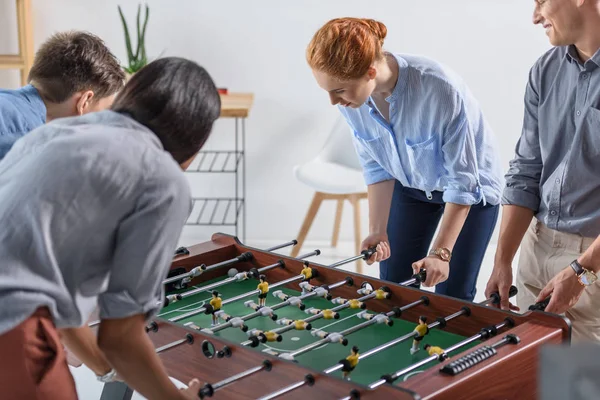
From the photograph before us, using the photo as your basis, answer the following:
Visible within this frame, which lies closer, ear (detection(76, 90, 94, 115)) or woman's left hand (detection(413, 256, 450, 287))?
ear (detection(76, 90, 94, 115))

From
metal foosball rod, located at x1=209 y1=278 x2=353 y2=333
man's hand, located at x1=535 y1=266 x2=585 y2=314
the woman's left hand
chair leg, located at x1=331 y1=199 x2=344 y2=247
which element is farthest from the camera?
→ chair leg, located at x1=331 y1=199 x2=344 y2=247

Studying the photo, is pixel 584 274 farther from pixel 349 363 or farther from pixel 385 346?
pixel 349 363

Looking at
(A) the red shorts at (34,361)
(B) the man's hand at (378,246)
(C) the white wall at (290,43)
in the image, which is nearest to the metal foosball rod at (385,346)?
(A) the red shorts at (34,361)

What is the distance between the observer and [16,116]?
7.79ft

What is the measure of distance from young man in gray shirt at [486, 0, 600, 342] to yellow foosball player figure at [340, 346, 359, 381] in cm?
68

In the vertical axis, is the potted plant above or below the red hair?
below

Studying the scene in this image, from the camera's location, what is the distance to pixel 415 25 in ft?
17.7

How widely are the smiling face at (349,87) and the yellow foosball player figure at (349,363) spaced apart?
950 mm

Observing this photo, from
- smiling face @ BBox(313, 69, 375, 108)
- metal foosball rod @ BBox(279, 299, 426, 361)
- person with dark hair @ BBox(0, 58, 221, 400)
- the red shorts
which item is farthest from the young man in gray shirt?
the red shorts

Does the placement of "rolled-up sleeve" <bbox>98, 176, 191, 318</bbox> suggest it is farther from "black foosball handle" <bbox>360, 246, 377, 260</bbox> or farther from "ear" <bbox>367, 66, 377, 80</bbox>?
"black foosball handle" <bbox>360, 246, 377, 260</bbox>

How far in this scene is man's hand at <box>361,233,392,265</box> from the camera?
296 cm

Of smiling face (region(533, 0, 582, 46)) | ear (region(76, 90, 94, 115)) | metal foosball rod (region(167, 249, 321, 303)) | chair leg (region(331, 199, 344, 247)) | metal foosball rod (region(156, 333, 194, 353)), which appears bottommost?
chair leg (region(331, 199, 344, 247))

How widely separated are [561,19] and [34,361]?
1615 mm

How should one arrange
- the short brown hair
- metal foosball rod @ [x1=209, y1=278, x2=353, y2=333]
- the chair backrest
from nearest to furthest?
metal foosball rod @ [x1=209, y1=278, x2=353, y2=333] < the short brown hair < the chair backrest
